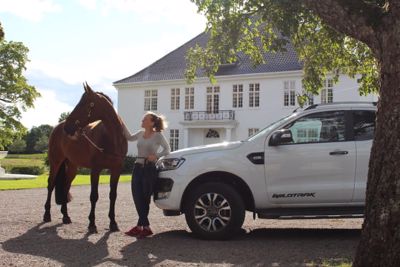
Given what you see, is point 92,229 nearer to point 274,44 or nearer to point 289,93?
point 274,44

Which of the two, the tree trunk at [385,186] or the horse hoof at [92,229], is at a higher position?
the tree trunk at [385,186]

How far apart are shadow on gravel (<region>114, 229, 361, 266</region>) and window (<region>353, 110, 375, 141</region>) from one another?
5.19 ft

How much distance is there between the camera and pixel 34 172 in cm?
3475

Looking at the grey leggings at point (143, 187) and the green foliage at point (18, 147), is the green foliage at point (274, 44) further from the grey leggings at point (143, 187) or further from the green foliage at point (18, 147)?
the green foliage at point (18, 147)

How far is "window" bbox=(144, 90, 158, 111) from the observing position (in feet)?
170

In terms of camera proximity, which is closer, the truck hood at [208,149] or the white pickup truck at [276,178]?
the white pickup truck at [276,178]

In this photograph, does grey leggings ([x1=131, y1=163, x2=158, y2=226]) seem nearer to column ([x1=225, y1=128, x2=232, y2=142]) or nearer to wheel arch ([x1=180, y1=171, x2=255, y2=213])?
wheel arch ([x1=180, y1=171, x2=255, y2=213])

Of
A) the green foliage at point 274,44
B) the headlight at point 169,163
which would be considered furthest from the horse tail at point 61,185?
the green foliage at point 274,44

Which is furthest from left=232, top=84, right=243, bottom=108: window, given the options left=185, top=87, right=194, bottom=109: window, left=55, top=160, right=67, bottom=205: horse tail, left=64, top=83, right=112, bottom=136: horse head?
left=64, top=83, right=112, bottom=136: horse head

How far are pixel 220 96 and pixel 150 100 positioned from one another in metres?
8.01

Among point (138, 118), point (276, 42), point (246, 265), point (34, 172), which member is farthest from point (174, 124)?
point (246, 265)

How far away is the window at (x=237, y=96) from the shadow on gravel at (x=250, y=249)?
3751 cm

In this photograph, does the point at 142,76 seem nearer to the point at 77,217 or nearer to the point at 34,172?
the point at 34,172

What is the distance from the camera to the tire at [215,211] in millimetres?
8000
